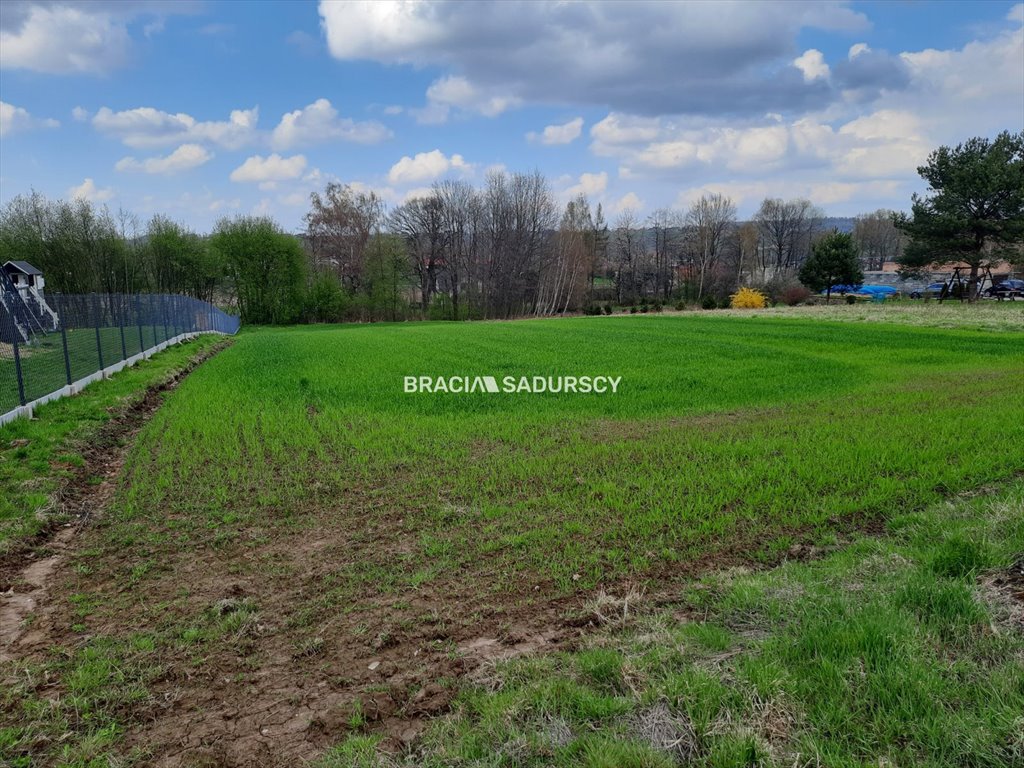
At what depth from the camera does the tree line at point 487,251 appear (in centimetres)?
3897

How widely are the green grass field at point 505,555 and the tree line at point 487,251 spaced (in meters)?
37.8

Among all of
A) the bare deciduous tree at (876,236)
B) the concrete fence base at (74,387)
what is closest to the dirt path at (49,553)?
the concrete fence base at (74,387)

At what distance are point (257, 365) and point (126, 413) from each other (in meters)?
6.56

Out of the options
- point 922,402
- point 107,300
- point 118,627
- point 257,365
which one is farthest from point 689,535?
point 107,300

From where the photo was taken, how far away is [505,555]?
14.6 ft

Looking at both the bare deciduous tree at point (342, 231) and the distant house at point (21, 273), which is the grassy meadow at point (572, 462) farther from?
the bare deciduous tree at point (342, 231)

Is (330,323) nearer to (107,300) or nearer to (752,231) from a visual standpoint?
(107,300)

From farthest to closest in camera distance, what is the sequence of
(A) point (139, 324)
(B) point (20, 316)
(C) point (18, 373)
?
(A) point (139, 324) → (B) point (20, 316) → (C) point (18, 373)

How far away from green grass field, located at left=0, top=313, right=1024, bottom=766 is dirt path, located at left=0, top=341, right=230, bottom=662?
0.20 metres

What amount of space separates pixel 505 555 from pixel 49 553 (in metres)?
3.92

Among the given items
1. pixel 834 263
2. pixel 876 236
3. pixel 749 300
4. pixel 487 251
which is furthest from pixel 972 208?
pixel 876 236

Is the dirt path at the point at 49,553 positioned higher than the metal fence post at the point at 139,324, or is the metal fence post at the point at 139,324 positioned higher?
the metal fence post at the point at 139,324

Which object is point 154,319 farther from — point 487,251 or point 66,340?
point 487,251

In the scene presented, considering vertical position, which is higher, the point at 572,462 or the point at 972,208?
the point at 972,208
